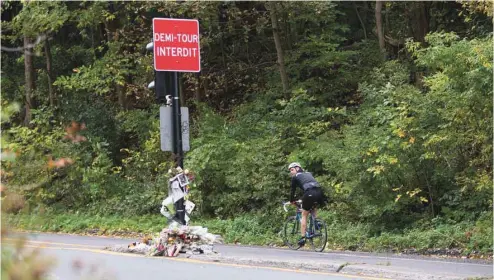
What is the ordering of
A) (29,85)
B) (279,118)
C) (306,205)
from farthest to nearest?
(29,85), (279,118), (306,205)

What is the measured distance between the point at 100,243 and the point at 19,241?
14.8m

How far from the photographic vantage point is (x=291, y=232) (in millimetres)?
16609

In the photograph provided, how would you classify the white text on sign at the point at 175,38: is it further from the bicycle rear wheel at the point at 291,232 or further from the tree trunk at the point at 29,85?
the tree trunk at the point at 29,85

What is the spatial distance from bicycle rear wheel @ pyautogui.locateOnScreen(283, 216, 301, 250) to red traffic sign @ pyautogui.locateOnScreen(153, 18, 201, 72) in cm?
402

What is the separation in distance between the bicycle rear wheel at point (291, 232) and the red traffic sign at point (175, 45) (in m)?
4.02

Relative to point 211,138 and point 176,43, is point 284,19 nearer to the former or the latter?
point 211,138

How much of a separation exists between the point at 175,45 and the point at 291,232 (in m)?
4.85

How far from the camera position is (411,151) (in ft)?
55.9

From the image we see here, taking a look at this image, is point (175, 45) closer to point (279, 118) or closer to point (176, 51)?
point (176, 51)

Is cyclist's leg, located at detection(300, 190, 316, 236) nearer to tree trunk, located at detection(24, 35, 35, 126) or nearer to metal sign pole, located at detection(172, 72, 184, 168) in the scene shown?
metal sign pole, located at detection(172, 72, 184, 168)

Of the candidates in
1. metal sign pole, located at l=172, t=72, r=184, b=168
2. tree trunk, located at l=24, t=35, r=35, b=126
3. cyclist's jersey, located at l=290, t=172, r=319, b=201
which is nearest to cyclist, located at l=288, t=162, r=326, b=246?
cyclist's jersey, located at l=290, t=172, r=319, b=201

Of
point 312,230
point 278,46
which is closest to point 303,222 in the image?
point 312,230

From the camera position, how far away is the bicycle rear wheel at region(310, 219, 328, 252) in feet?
51.1

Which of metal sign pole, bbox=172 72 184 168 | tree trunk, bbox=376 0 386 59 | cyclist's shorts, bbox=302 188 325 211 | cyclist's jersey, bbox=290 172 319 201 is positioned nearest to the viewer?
metal sign pole, bbox=172 72 184 168
